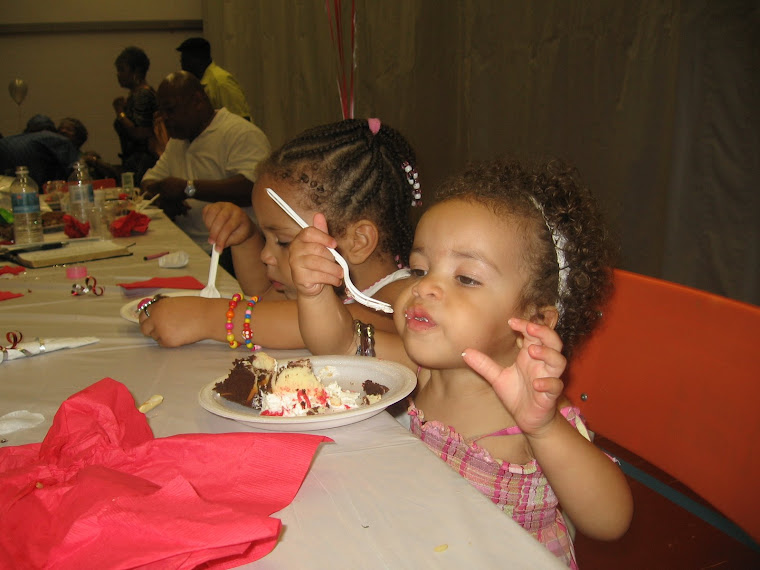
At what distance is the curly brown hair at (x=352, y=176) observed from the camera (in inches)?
57.8

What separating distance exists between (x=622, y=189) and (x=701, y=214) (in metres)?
0.36

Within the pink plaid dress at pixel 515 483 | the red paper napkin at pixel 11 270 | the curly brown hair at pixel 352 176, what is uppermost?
the curly brown hair at pixel 352 176

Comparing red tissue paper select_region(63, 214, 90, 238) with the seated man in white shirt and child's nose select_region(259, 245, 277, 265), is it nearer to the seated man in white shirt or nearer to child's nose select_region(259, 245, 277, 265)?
the seated man in white shirt

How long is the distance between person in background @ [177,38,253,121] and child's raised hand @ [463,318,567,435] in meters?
4.68

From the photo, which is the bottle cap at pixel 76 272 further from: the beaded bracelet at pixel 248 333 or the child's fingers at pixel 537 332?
the child's fingers at pixel 537 332

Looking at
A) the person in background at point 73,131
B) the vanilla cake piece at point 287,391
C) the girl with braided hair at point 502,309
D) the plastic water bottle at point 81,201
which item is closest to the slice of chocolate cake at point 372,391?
the vanilla cake piece at point 287,391

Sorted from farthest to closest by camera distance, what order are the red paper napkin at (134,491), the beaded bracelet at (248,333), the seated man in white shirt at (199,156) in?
the seated man in white shirt at (199,156)
the beaded bracelet at (248,333)
the red paper napkin at (134,491)

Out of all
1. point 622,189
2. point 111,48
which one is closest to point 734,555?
point 622,189

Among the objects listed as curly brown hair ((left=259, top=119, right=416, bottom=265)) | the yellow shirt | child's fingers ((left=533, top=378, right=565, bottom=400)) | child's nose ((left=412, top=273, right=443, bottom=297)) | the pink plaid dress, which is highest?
the yellow shirt

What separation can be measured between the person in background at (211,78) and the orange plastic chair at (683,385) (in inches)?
177

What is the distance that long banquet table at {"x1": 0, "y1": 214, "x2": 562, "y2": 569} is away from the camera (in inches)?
22.2

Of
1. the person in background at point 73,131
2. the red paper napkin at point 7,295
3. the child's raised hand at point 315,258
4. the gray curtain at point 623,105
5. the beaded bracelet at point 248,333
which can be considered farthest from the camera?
the person in background at point 73,131

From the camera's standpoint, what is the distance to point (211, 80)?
509 centimetres

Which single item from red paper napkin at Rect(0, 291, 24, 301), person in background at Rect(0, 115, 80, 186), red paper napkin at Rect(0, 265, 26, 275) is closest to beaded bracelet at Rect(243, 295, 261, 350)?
red paper napkin at Rect(0, 291, 24, 301)
